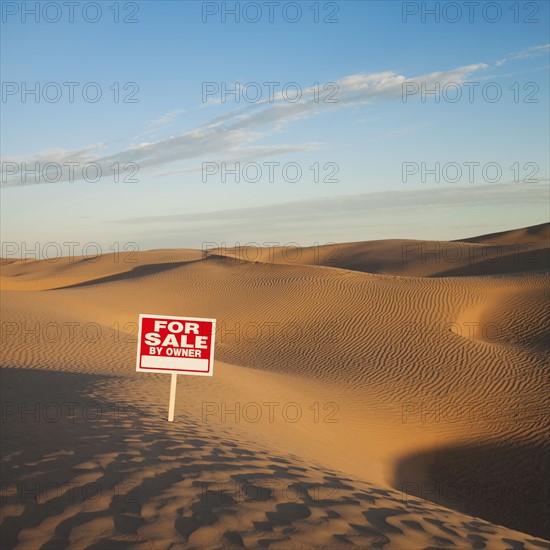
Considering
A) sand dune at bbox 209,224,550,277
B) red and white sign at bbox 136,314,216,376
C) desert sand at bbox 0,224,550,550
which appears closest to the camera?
desert sand at bbox 0,224,550,550

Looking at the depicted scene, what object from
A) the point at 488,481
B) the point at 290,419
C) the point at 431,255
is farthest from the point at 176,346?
the point at 431,255

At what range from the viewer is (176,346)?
7.22 m

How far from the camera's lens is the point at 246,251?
6606 cm

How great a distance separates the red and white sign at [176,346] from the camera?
7191mm

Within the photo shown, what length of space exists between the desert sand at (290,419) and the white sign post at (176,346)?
2.98 ft

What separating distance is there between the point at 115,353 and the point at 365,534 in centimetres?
1179

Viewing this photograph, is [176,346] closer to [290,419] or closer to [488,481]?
[290,419]

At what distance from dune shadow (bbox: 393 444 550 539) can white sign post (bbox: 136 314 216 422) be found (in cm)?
411

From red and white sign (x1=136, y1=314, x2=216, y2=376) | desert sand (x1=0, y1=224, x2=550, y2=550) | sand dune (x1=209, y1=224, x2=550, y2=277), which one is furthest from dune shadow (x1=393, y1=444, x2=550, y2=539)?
sand dune (x1=209, y1=224, x2=550, y2=277)

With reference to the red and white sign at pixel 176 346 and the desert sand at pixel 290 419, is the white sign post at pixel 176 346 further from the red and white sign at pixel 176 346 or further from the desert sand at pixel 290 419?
the desert sand at pixel 290 419

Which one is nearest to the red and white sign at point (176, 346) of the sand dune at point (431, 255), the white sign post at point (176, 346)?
the white sign post at point (176, 346)

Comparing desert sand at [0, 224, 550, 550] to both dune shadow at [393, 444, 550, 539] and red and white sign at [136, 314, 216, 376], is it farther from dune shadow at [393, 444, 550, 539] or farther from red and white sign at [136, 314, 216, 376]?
red and white sign at [136, 314, 216, 376]

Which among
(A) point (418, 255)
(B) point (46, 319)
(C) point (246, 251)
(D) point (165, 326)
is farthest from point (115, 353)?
(C) point (246, 251)

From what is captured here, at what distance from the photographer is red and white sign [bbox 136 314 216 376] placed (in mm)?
7191
